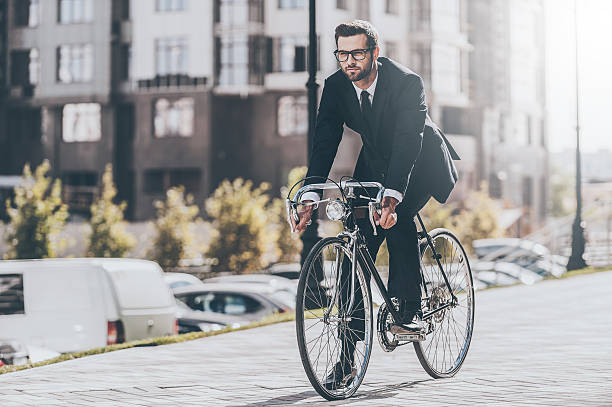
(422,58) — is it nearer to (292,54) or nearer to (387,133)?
(292,54)

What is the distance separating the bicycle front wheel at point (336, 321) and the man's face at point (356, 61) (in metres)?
1.03

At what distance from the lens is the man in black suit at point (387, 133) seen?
21.7 feet

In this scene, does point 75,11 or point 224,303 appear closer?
point 224,303

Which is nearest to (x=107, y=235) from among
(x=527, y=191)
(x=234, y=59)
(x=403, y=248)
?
(x=234, y=59)

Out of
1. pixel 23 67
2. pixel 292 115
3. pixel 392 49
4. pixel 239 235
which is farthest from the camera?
pixel 23 67

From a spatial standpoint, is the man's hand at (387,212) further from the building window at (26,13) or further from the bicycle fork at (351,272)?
the building window at (26,13)

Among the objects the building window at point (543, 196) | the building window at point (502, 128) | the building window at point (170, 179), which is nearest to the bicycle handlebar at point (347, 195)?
the building window at point (170, 179)

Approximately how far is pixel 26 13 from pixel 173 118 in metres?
10.7

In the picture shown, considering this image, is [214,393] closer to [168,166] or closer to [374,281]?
[374,281]

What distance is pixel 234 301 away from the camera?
2212cm

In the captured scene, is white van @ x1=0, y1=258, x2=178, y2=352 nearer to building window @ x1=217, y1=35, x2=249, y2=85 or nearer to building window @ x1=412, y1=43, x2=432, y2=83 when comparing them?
building window @ x1=217, y1=35, x2=249, y2=85

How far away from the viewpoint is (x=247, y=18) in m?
54.5

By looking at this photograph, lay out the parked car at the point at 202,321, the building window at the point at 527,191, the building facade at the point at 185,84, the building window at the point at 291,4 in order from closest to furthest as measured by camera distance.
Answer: the parked car at the point at 202,321 < the building window at the point at 291,4 < the building facade at the point at 185,84 < the building window at the point at 527,191

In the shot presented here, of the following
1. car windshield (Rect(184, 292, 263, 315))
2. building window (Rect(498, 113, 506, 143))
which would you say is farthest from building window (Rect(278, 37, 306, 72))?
car windshield (Rect(184, 292, 263, 315))
